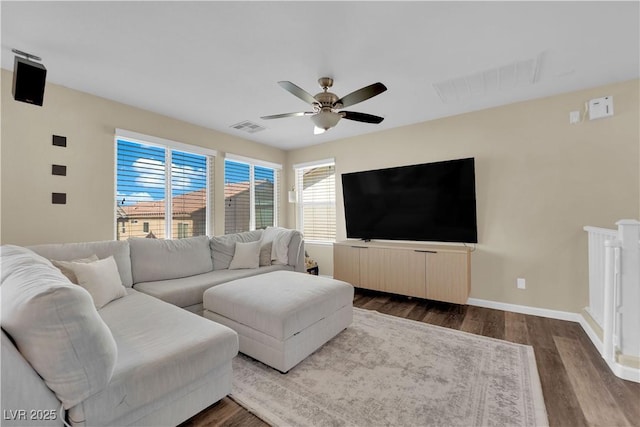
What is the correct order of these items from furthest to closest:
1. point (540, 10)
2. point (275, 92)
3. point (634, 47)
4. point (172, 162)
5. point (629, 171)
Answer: point (172, 162) < point (275, 92) < point (629, 171) < point (634, 47) < point (540, 10)

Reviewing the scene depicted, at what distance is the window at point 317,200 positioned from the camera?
15.9ft

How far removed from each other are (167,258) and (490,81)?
3916mm

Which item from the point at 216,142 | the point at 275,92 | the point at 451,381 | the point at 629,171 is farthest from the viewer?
the point at 216,142

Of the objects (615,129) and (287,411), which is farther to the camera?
(615,129)

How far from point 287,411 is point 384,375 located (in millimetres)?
754

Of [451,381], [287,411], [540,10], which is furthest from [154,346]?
[540,10]

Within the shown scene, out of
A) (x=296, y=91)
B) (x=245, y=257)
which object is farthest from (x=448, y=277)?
(x=296, y=91)

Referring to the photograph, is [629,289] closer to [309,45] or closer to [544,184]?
[544,184]

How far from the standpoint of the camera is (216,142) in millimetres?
4125

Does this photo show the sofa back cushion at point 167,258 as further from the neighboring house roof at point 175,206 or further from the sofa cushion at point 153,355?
the sofa cushion at point 153,355

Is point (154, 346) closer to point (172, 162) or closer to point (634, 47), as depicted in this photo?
point (172, 162)

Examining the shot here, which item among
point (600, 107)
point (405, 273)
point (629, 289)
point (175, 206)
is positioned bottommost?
point (405, 273)

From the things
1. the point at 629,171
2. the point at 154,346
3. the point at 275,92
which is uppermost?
the point at 275,92

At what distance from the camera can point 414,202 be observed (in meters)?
3.67
